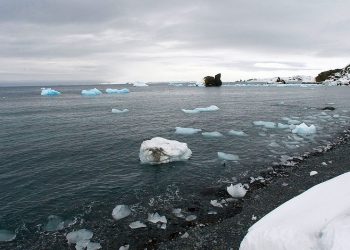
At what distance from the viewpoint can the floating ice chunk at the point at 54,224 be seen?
38.5 ft

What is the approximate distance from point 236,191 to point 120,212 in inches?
226

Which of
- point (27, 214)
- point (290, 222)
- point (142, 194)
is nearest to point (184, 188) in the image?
point (142, 194)

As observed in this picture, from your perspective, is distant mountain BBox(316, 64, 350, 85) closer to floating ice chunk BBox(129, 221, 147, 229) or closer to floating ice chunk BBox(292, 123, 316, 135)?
floating ice chunk BBox(292, 123, 316, 135)

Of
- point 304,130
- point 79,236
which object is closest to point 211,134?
point 304,130

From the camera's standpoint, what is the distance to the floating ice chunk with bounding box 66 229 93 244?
10887mm

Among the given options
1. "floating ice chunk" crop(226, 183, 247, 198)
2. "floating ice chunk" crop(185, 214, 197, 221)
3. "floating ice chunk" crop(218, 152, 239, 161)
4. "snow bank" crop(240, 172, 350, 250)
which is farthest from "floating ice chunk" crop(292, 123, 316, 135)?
"snow bank" crop(240, 172, 350, 250)

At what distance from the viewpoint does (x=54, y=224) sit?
39.7 ft

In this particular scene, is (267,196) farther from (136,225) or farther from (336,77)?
(336,77)

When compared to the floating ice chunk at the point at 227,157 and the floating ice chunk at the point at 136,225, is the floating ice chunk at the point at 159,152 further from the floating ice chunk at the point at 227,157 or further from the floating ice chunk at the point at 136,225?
the floating ice chunk at the point at 136,225

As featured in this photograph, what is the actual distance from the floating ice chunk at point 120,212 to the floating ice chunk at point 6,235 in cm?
394

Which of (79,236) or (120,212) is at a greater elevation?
(120,212)

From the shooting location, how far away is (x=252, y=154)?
21.3 meters

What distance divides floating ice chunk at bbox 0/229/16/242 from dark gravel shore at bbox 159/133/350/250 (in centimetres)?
587

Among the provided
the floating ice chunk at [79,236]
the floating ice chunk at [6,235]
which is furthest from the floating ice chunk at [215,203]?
the floating ice chunk at [6,235]
